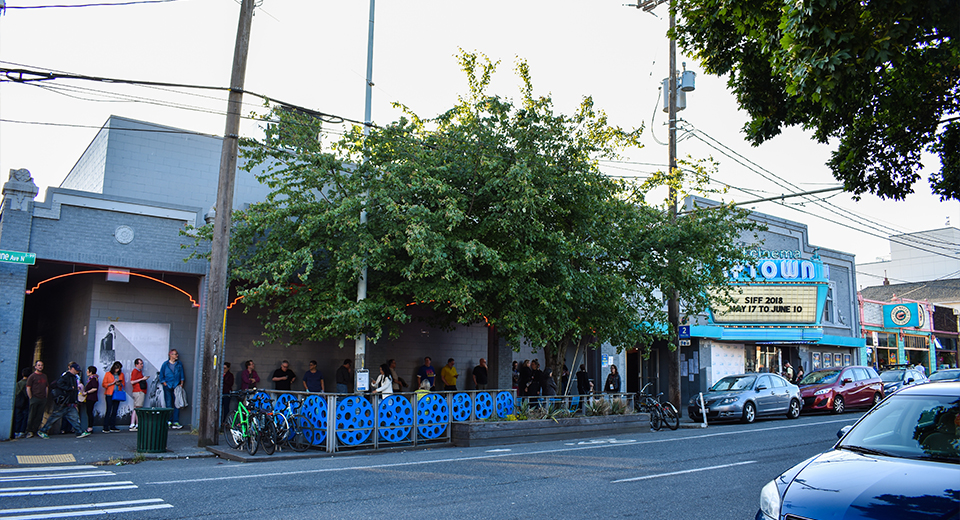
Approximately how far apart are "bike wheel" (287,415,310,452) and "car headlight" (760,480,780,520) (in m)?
10.2

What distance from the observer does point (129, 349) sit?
1702cm

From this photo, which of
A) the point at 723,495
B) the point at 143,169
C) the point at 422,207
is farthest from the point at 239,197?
the point at 723,495

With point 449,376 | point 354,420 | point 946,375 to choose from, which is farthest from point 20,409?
point 946,375

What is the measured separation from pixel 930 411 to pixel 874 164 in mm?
5430

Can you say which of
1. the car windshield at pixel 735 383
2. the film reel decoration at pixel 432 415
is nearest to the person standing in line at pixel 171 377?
the film reel decoration at pixel 432 415

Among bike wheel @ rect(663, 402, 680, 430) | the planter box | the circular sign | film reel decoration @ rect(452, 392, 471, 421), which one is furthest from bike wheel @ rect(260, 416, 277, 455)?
the circular sign

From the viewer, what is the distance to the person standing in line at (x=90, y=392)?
1533 cm

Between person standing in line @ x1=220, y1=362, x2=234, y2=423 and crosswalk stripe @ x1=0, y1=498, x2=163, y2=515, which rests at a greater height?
person standing in line @ x1=220, y1=362, x2=234, y2=423

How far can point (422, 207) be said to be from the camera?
14242 mm

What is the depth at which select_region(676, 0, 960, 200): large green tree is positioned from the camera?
7.11m

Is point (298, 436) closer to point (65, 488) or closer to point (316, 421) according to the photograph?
point (316, 421)

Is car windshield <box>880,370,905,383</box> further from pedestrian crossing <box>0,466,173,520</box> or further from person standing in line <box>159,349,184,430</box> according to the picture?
pedestrian crossing <box>0,466,173,520</box>

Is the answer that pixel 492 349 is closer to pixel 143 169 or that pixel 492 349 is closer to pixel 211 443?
pixel 211 443

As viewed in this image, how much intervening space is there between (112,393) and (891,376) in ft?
86.3
